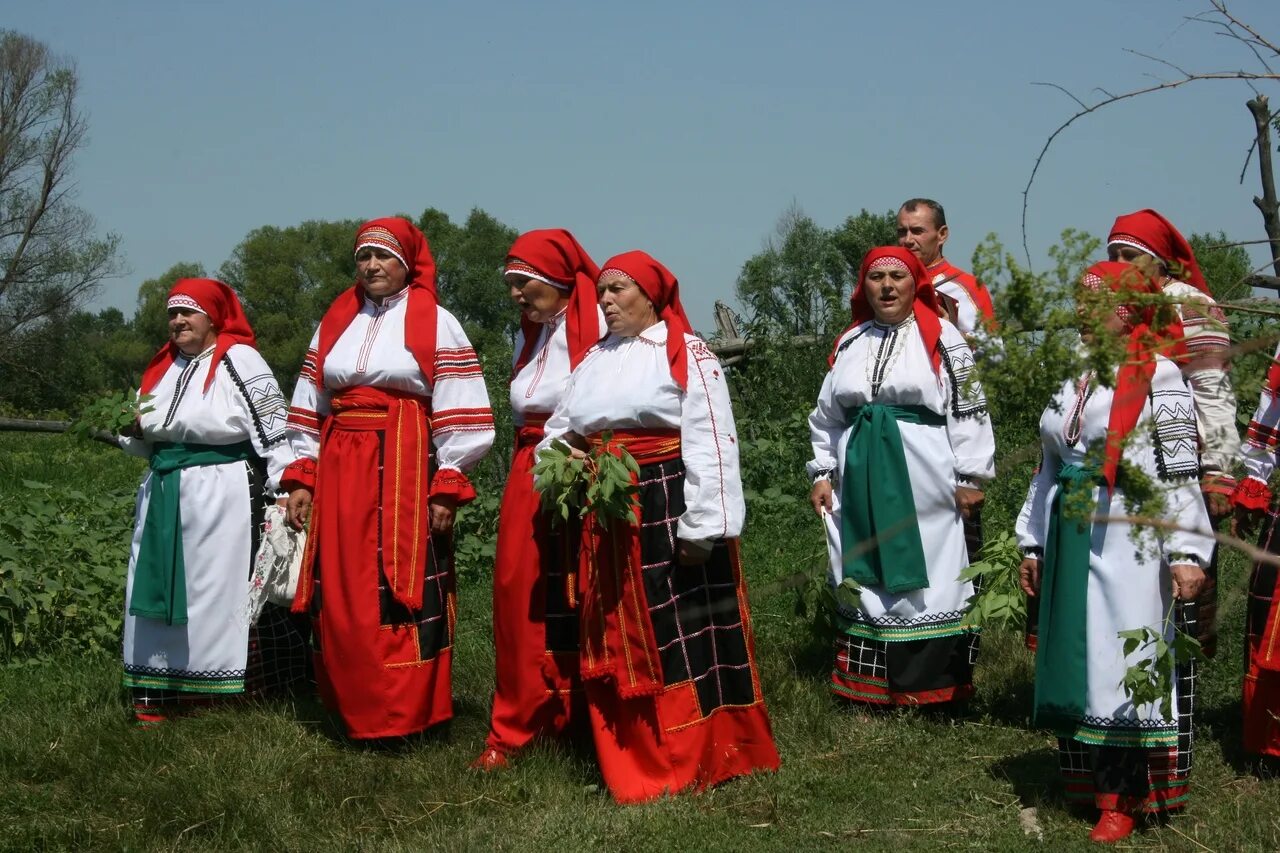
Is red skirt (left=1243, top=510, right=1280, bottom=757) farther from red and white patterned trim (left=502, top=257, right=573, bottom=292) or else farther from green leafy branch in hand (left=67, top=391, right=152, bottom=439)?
green leafy branch in hand (left=67, top=391, right=152, bottom=439)

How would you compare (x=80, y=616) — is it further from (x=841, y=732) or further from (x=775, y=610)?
(x=841, y=732)

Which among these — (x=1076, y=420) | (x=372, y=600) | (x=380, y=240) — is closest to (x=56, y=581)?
(x=372, y=600)

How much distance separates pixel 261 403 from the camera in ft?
20.0

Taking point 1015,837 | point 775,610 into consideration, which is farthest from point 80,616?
Answer: point 1015,837

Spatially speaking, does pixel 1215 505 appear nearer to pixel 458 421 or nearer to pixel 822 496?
pixel 822 496

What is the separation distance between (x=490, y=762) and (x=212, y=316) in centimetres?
254

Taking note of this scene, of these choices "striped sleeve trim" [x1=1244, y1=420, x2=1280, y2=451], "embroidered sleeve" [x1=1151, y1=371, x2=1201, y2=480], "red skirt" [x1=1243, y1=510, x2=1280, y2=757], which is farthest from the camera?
"striped sleeve trim" [x1=1244, y1=420, x2=1280, y2=451]

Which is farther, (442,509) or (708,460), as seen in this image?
(442,509)

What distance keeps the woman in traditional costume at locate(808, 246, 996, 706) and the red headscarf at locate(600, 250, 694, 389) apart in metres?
1.08

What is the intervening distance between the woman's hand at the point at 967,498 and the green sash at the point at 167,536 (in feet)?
10.5

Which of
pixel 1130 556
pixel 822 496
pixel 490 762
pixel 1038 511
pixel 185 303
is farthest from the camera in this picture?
pixel 185 303

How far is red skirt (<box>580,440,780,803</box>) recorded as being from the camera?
4844mm

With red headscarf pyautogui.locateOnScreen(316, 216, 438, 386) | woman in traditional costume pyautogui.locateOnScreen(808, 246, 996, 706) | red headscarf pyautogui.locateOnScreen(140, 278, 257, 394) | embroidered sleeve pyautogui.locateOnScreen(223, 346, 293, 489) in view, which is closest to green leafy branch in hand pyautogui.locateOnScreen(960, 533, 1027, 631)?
woman in traditional costume pyautogui.locateOnScreen(808, 246, 996, 706)

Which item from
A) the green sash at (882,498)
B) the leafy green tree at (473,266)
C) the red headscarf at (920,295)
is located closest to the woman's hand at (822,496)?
the green sash at (882,498)
